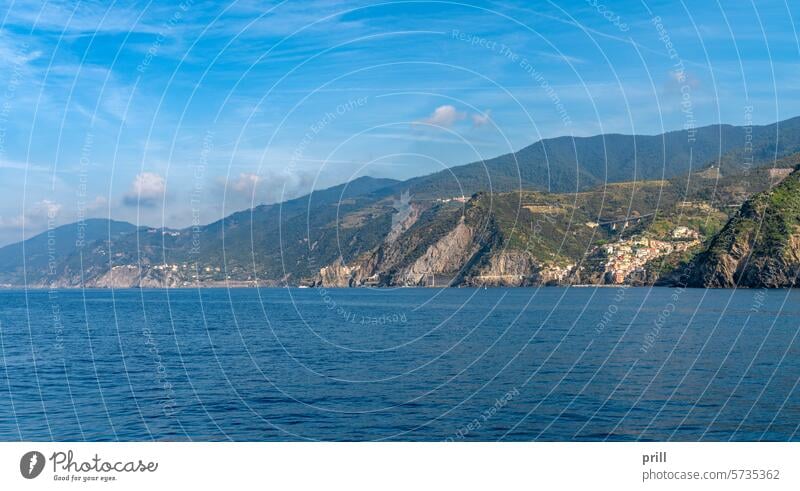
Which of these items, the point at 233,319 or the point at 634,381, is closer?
the point at 634,381

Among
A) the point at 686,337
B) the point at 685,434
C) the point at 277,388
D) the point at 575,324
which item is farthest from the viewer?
the point at 575,324

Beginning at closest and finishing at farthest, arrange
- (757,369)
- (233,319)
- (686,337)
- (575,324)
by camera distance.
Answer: (757,369) → (686,337) → (575,324) → (233,319)

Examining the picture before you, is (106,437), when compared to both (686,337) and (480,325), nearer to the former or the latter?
(686,337)

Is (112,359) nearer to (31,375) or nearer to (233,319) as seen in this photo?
(31,375)

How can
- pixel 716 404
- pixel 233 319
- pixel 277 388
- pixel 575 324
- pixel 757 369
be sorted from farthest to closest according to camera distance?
1. pixel 233 319
2. pixel 575 324
3. pixel 757 369
4. pixel 277 388
5. pixel 716 404

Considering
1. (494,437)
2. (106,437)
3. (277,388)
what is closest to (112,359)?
(277,388)

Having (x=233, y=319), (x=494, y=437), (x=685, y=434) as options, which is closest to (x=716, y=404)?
(x=685, y=434)
